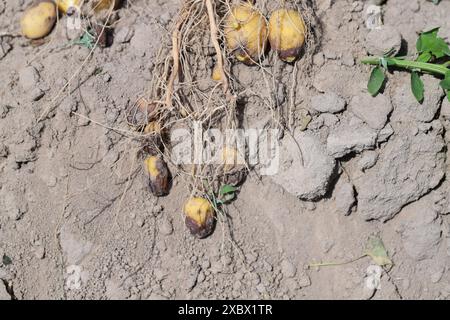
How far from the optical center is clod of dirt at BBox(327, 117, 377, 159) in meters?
1.94

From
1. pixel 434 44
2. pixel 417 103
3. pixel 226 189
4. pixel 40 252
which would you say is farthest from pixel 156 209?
pixel 434 44

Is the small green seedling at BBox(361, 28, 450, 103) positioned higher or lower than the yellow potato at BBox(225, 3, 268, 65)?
lower

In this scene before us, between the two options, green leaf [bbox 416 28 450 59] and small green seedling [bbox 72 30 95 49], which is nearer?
green leaf [bbox 416 28 450 59]

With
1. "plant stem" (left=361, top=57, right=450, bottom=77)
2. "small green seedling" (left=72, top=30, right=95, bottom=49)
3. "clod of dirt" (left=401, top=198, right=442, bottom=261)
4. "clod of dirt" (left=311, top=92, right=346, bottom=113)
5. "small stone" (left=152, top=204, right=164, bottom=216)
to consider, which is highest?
"small green seedling" (left=72, top=30, right=95, bottom=49)

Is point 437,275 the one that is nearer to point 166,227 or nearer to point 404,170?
point 404,170

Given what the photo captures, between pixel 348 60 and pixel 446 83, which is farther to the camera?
pixel 348 60

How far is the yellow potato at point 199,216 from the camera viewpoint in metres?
1.92

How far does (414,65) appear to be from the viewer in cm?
191

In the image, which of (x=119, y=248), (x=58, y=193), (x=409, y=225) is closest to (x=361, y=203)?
(x=409, y=225)

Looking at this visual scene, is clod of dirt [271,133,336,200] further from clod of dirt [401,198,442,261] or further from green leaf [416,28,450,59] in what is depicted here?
green leaf [416,28,450,59]

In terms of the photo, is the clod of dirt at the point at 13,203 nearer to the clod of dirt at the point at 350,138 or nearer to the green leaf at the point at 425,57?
the clod of dirt at the point at 350,138

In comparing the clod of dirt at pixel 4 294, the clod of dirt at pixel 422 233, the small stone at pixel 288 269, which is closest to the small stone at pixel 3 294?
the clod of dirt at pixel 4 294

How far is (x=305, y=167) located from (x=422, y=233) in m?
0.39

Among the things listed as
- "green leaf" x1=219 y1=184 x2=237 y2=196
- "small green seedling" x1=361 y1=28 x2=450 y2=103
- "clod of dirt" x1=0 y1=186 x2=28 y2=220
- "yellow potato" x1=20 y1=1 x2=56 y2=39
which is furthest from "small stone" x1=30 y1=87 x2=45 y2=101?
"small green seedling" x1=361 y1=28 x2=450 y2=103
